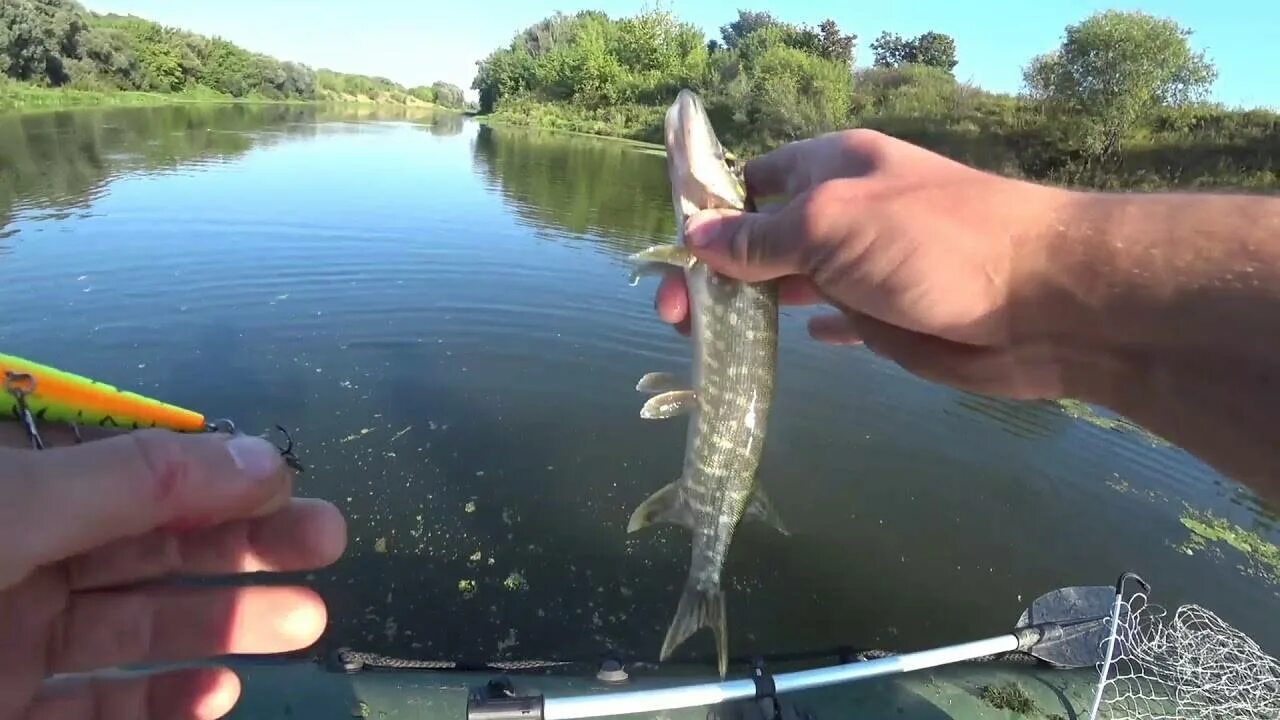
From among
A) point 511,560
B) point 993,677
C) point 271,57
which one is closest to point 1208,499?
point 993,677

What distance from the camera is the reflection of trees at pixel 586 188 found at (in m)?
18.7

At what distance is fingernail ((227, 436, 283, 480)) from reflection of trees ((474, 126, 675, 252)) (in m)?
14.9

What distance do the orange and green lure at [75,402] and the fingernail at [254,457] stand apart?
11.2 inches

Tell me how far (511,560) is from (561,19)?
104087 mm

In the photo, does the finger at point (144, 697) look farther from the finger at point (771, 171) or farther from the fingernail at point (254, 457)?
the finger at point (771, 171)

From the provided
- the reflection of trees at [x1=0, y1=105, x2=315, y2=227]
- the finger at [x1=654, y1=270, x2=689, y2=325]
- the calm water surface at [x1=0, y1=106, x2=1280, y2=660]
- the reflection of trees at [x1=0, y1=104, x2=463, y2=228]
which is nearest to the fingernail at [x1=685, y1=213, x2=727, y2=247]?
the finger at [x1=654, y1=270, x2=689, y2=325]

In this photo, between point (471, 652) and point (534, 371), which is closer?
point (471, 652)

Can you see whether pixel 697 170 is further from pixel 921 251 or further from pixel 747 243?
pixel 921 251

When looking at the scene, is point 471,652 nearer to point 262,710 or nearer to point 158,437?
point 262,710

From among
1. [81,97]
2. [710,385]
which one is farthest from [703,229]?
[81,97]

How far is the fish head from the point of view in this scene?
2877 mm

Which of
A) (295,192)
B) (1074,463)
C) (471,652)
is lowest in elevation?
(471,652)

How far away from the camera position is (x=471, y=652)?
211 inches

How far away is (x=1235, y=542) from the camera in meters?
7.75
